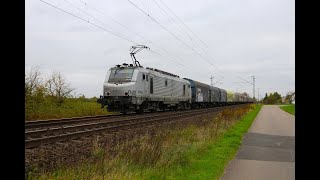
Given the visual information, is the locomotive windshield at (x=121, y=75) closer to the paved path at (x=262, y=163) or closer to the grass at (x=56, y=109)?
the grass at (x=56, y=109)

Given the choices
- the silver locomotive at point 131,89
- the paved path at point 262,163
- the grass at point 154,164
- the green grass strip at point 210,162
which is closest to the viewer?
the grass at point 154,164

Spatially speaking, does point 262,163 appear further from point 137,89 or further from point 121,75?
point 121,75

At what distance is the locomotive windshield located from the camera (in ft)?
86.6

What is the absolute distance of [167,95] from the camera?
3388 centimetres

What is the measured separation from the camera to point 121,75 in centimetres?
2670

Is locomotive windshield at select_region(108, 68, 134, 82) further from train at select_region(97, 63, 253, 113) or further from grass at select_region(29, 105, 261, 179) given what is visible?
grass at select_region(29, 105, 261, 179)

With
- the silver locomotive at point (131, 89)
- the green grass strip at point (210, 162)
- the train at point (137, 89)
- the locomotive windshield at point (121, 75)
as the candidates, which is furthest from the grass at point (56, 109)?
the green grass strip at point (210, 162)

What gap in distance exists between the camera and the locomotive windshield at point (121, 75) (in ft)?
86.6

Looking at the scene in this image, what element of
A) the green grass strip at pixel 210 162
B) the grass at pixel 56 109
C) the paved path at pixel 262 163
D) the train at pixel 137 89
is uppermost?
the train at pixel 137 89

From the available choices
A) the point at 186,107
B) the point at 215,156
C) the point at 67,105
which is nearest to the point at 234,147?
the point at 215,156

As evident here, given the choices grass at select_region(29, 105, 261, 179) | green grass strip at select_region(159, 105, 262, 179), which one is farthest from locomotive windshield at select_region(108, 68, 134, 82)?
grass at select_region(29, 105, 261, 179)

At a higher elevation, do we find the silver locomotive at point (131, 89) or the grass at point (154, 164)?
the silver locomotive at point (131, 89)

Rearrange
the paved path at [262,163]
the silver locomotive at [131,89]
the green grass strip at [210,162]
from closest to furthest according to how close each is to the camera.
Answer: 1. the green grass strip at [210,162]
2. the paved path at [262,163]
3. the silver locomotive at [131,89]

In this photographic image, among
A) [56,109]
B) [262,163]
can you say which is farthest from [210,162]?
[56,109]
